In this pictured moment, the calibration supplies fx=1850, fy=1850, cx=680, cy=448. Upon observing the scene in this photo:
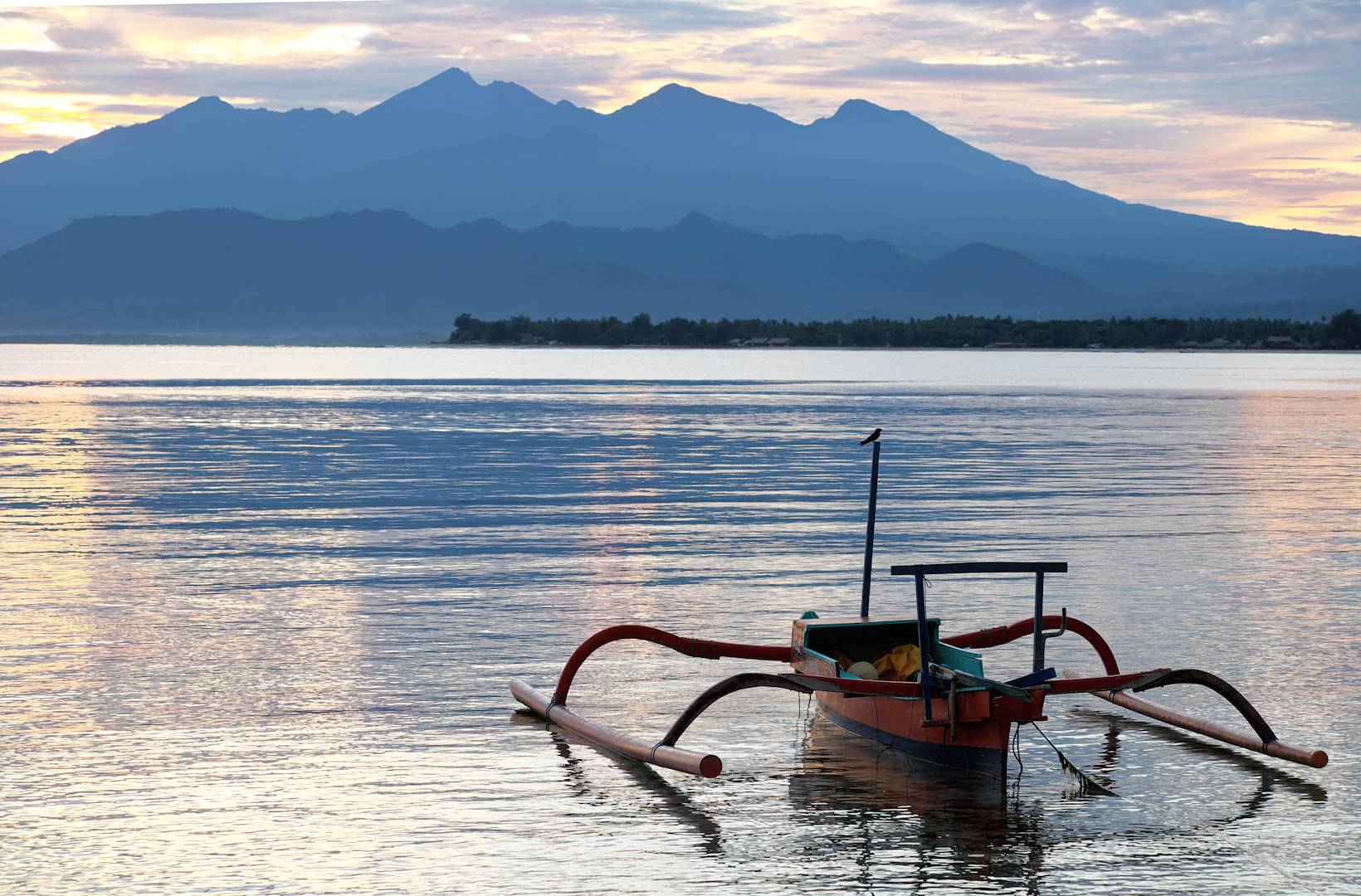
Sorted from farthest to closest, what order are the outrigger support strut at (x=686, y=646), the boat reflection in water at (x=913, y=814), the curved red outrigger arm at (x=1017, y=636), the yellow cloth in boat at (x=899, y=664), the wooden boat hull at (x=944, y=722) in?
the curved red outrigger arm at (x=1017, y=636) → the outrigger support strut at (x=686, y=646) → the yellow cloth in boat at (x=899, y=664) → the wooden boat hull at (x=944, y=722) → the boat reflection in water at (x=913, y=814)

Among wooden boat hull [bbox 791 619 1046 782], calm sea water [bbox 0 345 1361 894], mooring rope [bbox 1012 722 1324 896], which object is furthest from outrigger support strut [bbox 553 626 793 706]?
mooring rope [bbox 1012 722 1324 896]

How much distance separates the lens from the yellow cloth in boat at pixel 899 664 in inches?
683

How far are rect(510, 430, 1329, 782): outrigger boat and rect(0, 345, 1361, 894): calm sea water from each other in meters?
0.27

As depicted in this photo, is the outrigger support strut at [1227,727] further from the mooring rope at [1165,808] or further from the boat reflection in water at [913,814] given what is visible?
the boat reflection in water at [913,814]

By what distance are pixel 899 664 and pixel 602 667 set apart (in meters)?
4.29

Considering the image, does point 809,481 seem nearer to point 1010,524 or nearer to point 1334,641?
point 1010,524

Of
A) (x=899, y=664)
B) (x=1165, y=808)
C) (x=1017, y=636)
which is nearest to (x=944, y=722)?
(x=1165, y=808)

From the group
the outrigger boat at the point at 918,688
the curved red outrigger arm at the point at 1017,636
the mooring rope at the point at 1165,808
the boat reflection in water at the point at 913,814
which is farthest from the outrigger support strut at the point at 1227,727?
the boat reflection in water at the point at 913,814

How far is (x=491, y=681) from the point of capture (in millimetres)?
19219

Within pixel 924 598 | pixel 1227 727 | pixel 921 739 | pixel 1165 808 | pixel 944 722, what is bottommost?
pixel 1165 808

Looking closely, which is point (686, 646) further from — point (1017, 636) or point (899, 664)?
point (1017, 636)

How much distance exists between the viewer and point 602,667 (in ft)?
67.5

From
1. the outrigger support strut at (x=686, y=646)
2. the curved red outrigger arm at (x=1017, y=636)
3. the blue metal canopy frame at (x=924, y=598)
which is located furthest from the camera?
the curved red outrigger arm at (x=1017, y=636)

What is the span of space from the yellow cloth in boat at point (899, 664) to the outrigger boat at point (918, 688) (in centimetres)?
1
